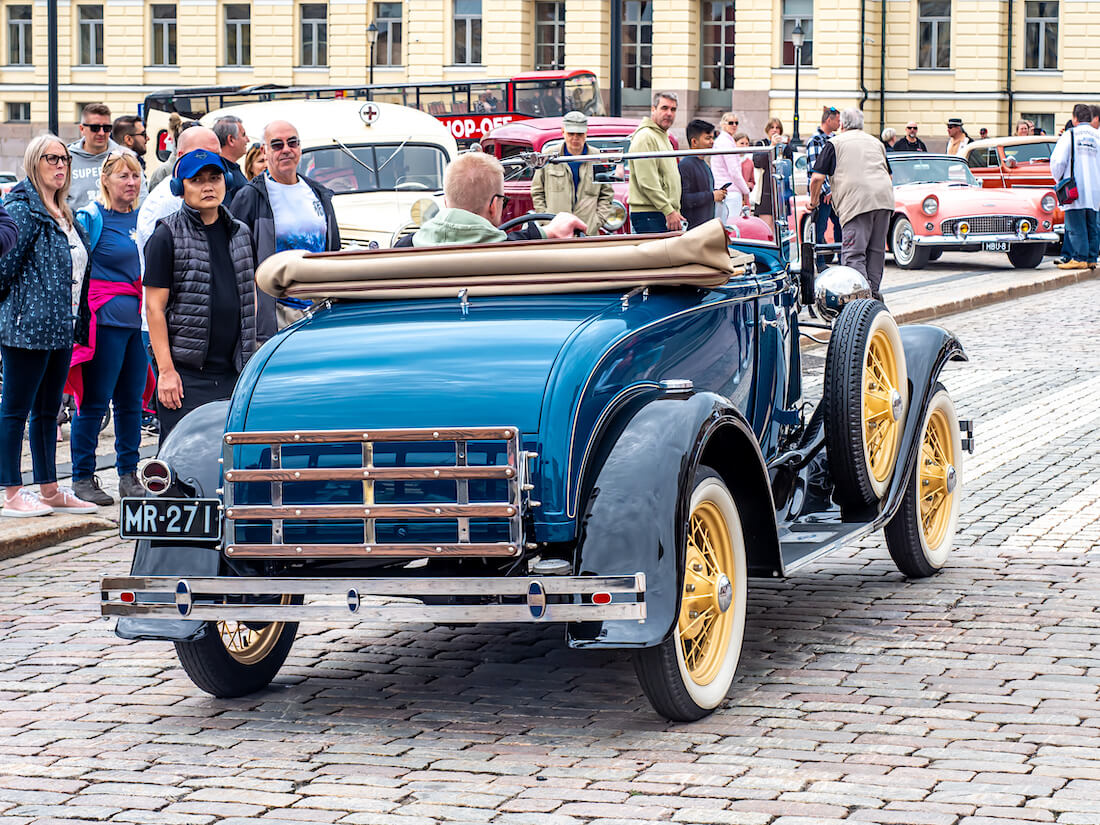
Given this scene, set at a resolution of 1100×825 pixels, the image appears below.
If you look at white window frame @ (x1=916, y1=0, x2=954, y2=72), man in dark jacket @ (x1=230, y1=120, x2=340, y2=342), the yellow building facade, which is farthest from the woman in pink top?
white window frame @ (x1=916, y1=0, x2=954, y2=72)

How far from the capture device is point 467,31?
59.8 meters

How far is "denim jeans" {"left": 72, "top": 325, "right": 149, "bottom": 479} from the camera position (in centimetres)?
890

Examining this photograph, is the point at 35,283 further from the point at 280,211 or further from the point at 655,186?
the point at 655,186

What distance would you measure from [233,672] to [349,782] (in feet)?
3.35

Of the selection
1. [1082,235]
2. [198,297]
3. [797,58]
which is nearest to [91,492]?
[198,297]

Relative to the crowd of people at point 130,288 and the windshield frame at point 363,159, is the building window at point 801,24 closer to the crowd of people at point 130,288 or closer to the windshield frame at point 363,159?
the windshield frame at point 363,159

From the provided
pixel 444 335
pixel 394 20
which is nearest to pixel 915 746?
pixel 444 335

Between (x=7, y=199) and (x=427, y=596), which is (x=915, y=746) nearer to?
(x=427, y=596)

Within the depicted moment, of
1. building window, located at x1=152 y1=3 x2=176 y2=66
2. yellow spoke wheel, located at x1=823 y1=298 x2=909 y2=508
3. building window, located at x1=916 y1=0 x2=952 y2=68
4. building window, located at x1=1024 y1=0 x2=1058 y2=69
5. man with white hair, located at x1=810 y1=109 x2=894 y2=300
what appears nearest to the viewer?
yellow spoke wheel, located at x1=823 y1=298 x2=909 y2=508

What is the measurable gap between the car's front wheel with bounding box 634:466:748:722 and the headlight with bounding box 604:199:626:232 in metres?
1.69

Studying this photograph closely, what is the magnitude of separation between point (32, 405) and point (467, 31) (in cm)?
5276

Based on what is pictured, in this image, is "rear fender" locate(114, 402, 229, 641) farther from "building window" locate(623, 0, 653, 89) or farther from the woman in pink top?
"building window" locate(623, 0, 653, 89)

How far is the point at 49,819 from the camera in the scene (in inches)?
178

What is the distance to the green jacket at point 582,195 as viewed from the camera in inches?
294
